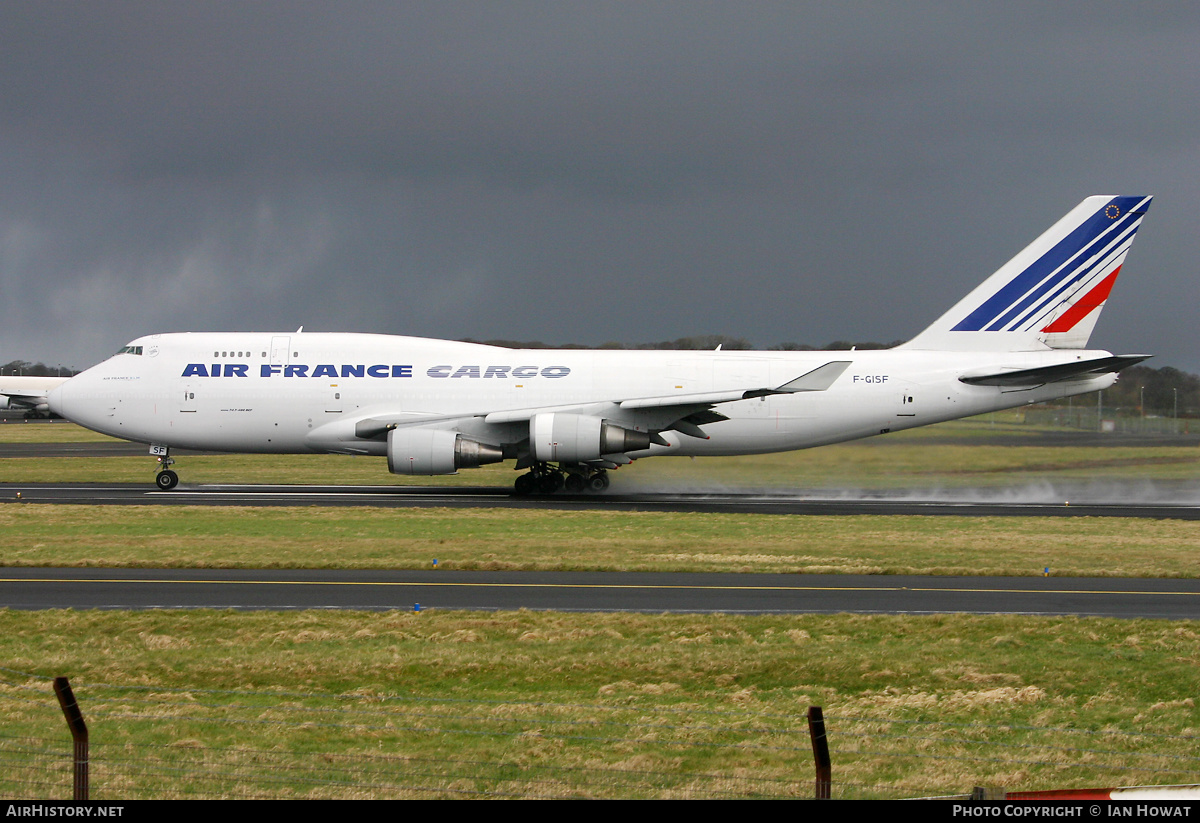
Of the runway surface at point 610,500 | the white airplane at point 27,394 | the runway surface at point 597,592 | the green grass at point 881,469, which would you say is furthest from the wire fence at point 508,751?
the white airplane at point 27,394

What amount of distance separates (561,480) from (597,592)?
17413 millimetres

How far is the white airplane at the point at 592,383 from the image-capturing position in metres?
33.6

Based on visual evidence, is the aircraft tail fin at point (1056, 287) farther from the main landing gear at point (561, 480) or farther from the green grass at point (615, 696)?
the green grass at point (615, 696)

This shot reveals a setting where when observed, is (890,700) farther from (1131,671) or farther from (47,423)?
(47,423)

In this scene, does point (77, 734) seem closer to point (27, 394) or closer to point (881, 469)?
point (881, 469)

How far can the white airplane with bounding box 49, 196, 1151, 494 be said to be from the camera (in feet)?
110

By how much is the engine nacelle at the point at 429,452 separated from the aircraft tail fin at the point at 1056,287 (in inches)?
628

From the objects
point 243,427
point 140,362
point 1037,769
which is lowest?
point 1037,769

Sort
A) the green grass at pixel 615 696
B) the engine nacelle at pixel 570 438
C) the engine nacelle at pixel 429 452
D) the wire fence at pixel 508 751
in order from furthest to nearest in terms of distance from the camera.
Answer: the engine nacelle at pixel 570 438
the engine nacelle at pixel 429 452
the green grass at pixel 615 696
the wire fence at pixel 508 751

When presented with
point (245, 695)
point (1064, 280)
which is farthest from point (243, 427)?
point (1064, 280)

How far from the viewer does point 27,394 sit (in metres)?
98.2

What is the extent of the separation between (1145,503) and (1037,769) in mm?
28487

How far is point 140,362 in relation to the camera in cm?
3491

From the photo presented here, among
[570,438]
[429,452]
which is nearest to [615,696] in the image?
[570,438]
